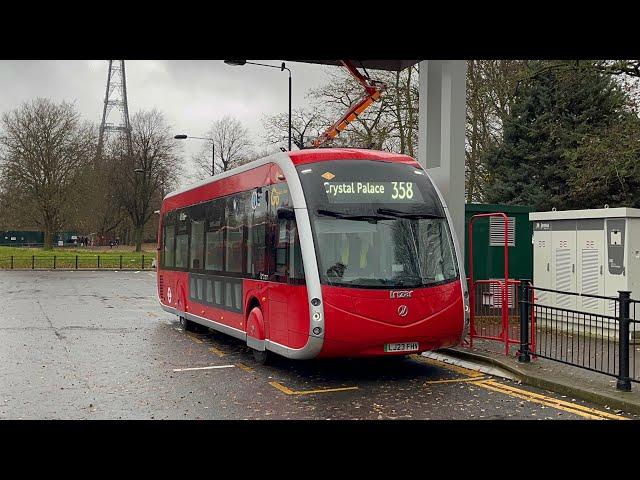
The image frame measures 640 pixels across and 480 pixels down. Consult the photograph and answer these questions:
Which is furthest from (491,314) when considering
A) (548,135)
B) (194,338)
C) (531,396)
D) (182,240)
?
(548,135)

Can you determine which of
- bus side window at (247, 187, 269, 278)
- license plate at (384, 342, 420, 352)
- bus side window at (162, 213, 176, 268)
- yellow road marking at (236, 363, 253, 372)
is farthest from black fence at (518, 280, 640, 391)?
bus side window at (162, 213, 176, 268)

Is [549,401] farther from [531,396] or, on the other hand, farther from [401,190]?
[401,190]

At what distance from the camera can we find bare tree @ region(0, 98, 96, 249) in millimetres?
52750

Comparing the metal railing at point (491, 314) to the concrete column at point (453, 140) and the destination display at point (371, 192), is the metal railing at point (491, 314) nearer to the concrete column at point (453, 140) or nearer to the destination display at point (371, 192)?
the concrete column at point (453, 140)

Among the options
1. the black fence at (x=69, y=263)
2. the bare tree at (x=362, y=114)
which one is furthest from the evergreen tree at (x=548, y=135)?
the black fence at (x=69, y=263)

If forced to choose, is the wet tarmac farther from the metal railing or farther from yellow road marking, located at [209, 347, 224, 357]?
the metal railing

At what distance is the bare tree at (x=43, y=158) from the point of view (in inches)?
2077

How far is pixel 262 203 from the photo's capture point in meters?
11.8

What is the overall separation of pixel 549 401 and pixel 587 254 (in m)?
7.48

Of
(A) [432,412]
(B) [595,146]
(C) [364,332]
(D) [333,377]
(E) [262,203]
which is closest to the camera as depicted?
(A) [432,412]

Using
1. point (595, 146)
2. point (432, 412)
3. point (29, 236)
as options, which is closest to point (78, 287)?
point (595, 146)

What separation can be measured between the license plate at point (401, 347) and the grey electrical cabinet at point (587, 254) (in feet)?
18.3

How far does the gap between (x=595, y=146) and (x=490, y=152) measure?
920cm
